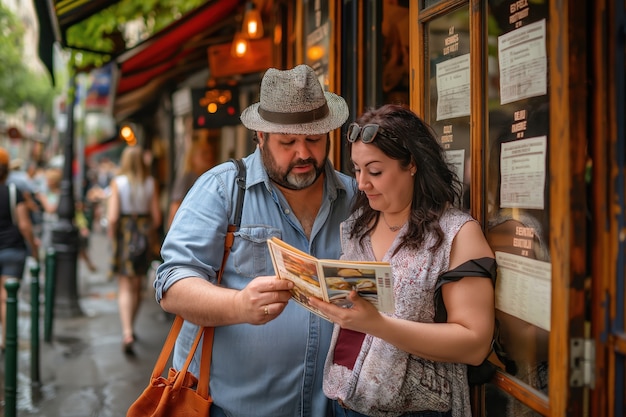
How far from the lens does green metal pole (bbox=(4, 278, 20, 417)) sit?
4.54m

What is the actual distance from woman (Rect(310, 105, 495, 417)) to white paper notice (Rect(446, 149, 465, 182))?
35cm

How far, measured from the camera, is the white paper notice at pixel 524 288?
2162 mm

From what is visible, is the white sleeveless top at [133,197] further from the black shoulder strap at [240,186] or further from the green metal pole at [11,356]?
the black shoulder strap at [240,186]

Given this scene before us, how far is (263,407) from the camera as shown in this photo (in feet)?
8.53

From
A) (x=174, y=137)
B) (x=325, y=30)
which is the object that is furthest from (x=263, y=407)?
(x=174, y=137)

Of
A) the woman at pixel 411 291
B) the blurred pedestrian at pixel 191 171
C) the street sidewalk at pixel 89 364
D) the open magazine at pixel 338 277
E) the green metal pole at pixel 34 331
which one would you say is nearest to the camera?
the open magazine at pixel 338 277

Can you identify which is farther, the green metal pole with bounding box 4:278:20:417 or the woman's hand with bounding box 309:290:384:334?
the green metal pole with bounding box 4:278:20:417

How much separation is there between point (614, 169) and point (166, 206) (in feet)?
50.5

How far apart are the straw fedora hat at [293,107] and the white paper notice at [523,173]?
0.73 meters

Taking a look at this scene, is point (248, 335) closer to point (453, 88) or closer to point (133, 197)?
point (453, 88)

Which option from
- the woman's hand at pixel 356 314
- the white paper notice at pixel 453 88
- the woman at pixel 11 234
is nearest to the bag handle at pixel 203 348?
the woman's hand at pixel 356 314

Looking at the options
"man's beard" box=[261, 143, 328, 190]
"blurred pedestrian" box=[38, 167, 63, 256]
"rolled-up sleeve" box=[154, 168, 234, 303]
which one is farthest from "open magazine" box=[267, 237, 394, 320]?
"blurred pedestrian" box=[38, 167, 63, 256]

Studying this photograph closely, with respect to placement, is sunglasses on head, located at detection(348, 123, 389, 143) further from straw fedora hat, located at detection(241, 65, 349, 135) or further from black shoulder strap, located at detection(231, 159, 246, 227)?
black shoulder strap, located at detection(231, 159, 246, 227)

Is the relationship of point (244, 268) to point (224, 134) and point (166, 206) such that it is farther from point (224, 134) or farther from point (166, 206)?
point (166, 206)
